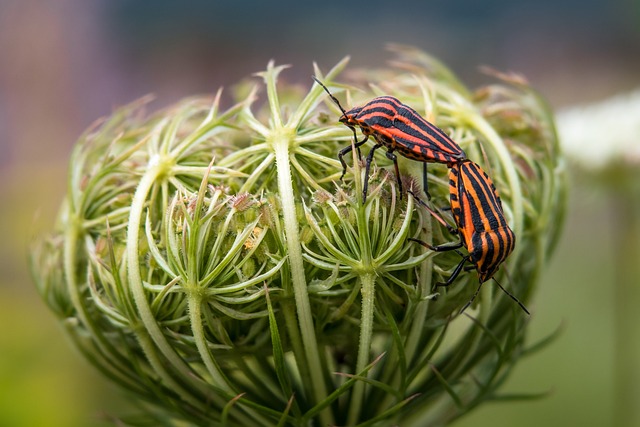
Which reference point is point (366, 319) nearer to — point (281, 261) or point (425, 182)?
point (281, 261)

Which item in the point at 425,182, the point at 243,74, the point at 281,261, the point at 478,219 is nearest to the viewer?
the point at 281,261

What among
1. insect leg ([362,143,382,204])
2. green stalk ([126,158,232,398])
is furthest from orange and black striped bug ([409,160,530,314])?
green stalk ([126,158,232,398])

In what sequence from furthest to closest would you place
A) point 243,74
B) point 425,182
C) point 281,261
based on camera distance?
point 243,74
point 425,182
point 281,261

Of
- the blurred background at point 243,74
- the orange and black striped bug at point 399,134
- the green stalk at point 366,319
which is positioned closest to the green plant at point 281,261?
the green stalk at point 366,319

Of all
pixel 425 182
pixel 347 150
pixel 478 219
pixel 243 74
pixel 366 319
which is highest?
pixel 243 74

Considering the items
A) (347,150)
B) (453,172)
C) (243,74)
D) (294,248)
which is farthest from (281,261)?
(243,74)

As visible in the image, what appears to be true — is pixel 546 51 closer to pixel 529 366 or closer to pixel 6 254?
pixel 529 366
